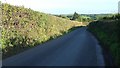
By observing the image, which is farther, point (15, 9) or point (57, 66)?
point (15, 9)

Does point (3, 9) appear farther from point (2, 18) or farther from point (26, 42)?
point (26, 42)

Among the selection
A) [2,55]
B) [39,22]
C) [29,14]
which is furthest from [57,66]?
[39,22]

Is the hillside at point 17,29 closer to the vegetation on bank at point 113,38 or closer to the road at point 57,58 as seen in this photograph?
the road at point 57,58

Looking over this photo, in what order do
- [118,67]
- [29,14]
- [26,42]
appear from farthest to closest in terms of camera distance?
[29,14] < [26,42] < [118,67]

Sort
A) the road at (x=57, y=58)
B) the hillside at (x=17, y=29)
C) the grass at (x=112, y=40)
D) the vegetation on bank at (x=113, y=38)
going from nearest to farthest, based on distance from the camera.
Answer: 1. the grass at (x=112, y=40)
2. the vegetation on bank at (x=113, y=38)
3. the road at (x=57, y=58)
4. the hillside at (x=17, y=29)

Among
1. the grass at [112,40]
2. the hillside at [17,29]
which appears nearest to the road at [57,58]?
the grass at [112,40]

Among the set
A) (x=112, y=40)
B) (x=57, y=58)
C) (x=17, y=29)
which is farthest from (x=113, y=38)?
(x=17, y=29)

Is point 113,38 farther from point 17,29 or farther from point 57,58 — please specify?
point 17,29

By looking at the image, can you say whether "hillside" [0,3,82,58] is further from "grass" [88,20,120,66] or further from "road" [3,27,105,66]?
"grass" [88,20,120,66]

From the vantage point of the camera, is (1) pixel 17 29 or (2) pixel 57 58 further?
(1) pixel 17 29

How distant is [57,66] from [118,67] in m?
2.74

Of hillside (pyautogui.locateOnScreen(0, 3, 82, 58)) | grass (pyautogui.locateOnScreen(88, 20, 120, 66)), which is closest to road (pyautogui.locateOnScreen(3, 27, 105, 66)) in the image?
grass (pyautogui.locateOnScreen(88, 20, 120, 66))

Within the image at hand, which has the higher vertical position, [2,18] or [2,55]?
[2,18]

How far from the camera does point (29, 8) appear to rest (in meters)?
35.3
